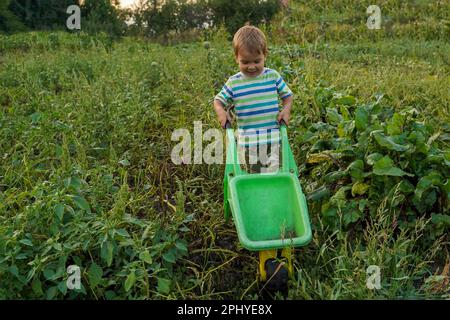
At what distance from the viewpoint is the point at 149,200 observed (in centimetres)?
373

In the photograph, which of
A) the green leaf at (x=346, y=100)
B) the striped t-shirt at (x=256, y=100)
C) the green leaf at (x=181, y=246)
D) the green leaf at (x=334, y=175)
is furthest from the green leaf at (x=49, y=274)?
the green leaf at (x=346, y=100)

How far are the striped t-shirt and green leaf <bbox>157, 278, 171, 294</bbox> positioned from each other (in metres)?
1.01

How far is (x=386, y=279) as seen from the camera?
2803mm

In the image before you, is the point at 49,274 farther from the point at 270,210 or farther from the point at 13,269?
the point at 270,210

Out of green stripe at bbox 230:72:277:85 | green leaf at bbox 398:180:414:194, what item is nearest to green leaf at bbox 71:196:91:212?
green stripe at bbox 230:72:277:85

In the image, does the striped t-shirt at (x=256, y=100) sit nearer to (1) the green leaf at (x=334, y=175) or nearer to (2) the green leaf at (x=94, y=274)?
(1) the green leaf at (x=334, y=175)

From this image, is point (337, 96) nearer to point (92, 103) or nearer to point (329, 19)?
point (92, 103)

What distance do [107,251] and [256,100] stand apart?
1233 mm

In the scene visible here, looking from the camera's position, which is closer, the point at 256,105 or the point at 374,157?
the point at 374,157

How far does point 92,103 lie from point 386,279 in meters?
2.79

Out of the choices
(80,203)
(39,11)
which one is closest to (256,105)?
(80,203)

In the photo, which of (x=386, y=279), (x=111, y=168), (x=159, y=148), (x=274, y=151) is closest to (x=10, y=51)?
(x=159, y=148)

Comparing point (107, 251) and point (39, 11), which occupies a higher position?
point (39, 11)

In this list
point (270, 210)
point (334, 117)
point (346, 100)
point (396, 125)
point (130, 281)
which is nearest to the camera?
point (130, 281)
